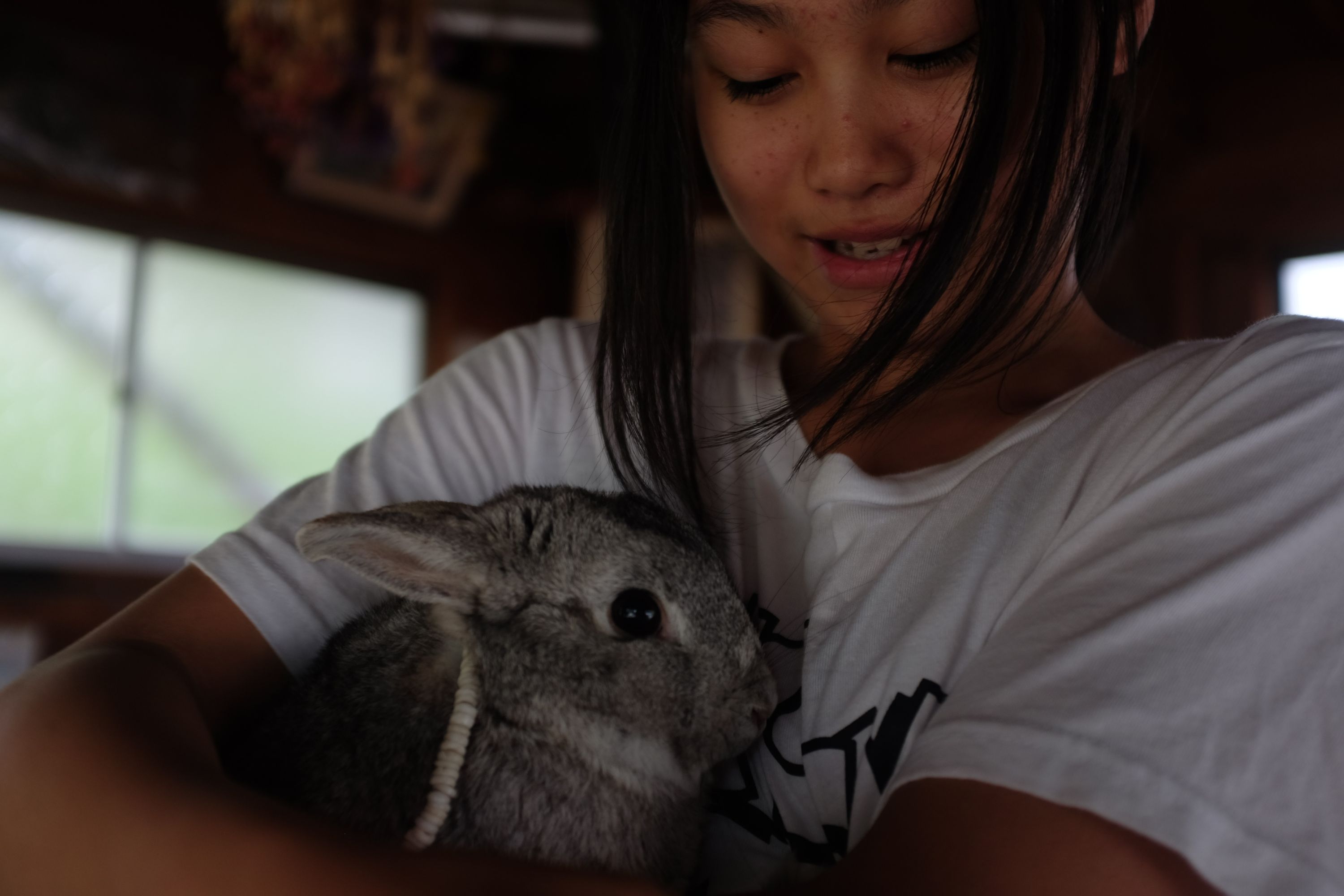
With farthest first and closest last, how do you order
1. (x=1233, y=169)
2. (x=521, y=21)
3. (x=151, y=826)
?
(x=521, y=21) < (x=1233, y=169) < (x=151, y=826)

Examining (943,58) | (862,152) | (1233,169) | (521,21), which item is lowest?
(862,152)

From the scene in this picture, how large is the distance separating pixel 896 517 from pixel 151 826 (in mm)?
782

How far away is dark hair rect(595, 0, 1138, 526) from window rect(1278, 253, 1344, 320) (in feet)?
8.99

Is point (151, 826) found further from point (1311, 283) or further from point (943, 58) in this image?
point (1311, 283)

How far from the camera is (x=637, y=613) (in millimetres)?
1346

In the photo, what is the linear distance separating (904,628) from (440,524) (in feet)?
1.77

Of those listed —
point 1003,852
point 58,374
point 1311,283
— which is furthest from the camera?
point 58,374

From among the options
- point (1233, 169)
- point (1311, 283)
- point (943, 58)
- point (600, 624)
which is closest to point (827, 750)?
point (600, 624)

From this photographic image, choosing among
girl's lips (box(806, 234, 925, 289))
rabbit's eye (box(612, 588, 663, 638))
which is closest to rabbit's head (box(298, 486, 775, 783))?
rabbit's eye (box(612, 588, 663, 638))

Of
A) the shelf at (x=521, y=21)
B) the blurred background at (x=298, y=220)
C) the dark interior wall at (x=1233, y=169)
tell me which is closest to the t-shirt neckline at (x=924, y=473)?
the blurred background at (x=298, y=220)

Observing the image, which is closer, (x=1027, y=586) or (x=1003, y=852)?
(x=1003, y=852)

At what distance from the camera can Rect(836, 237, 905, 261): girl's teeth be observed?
1.38 m

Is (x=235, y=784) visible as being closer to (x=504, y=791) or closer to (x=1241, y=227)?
A: (x=504, y=791)

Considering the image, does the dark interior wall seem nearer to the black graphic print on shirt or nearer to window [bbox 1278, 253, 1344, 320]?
window [bbox 1278, 253, 1344, 320]
